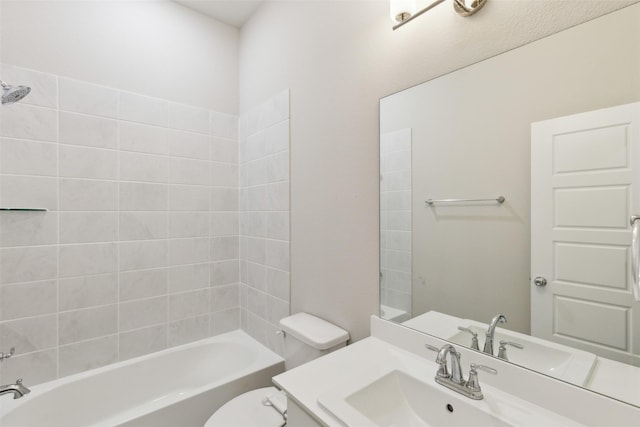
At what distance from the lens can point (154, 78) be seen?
1919 mm

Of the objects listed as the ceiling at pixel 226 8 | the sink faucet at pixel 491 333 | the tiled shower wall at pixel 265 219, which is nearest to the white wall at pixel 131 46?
the ceiling at pixel 226 8

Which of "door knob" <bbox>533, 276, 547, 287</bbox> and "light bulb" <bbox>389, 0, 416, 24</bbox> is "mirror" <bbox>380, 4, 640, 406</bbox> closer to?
"door knob" <bbox>533, 276, 547, 287</bbox>

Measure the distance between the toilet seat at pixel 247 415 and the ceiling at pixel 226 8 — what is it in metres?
2.39

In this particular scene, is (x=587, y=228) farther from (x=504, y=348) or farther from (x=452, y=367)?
(x=452, y=367)

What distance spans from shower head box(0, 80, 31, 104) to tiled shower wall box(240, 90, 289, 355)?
3.78 ft

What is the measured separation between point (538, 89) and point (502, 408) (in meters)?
0.90

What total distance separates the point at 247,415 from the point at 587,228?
57.6 inches

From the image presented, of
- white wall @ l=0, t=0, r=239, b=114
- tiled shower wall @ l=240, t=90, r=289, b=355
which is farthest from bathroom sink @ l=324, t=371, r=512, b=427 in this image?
white wall @ l=0, t=0, r=239, b=114

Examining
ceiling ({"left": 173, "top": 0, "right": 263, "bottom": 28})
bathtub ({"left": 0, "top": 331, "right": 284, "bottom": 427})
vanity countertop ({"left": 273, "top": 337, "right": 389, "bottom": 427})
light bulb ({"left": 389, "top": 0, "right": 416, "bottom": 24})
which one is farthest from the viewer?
ceiling ({"left": 173, "top": 0, "right": 263, "bottom": 28})

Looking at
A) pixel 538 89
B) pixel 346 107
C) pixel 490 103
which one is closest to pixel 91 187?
pixel 346 107

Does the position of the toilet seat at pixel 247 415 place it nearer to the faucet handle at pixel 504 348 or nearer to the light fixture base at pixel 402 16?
the faucet handle at pixel 504 348

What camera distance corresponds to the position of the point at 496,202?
946 mm

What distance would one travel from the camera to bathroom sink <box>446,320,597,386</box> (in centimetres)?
77

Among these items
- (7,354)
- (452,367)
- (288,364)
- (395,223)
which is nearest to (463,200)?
(395,223)
